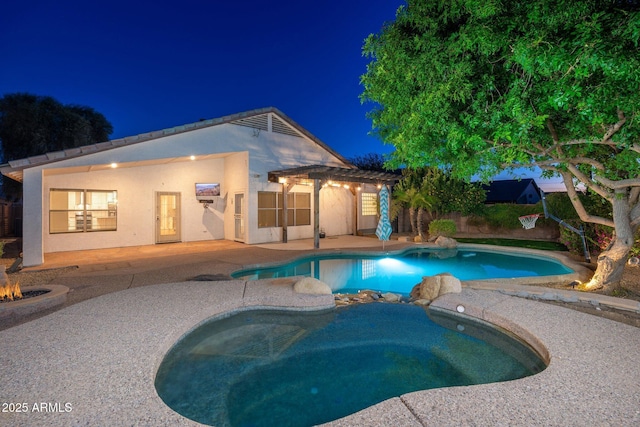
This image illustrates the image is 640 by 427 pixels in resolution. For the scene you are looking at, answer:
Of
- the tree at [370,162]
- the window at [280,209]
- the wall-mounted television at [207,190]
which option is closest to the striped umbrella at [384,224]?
the window at [280,209]

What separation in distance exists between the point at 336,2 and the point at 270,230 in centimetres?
2325

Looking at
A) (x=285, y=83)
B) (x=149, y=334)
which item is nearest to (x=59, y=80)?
(x=285, y=83)

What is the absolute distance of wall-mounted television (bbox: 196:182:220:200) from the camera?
1350cm

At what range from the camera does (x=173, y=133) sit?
1055 cm

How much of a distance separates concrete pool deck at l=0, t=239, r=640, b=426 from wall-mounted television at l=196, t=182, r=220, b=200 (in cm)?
844

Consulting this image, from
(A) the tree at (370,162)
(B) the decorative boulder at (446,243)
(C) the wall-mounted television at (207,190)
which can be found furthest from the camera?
(A) the tree at (370,162)

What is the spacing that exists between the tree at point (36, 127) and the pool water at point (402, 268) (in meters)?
16.4

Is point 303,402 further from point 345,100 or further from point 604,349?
point 345,100

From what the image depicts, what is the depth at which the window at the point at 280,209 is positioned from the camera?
13.2 meters

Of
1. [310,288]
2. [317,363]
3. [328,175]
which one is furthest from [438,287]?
[328,175]

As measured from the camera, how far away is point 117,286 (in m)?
6.51

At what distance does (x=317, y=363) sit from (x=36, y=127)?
2099 cm

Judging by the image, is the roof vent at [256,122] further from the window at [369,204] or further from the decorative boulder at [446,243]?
the decorative boulder at [446,243]

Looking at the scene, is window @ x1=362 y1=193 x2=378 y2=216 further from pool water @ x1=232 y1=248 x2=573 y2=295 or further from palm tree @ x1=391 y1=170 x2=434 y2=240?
pool water @ x1=232 y1=248 x2=573 y2=295
